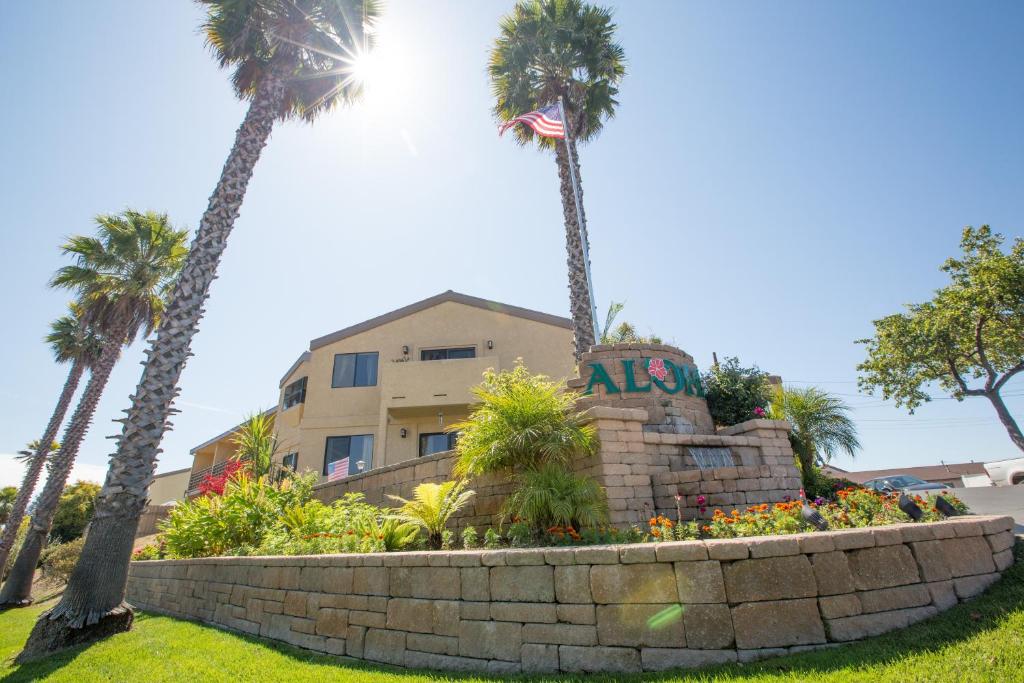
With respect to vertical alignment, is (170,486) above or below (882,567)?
above

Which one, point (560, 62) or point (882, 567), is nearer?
point (882, 567)

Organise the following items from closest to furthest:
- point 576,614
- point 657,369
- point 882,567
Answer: point 882,567 → point 576,614 → point 657,369

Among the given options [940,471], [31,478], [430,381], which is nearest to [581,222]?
[430,381]

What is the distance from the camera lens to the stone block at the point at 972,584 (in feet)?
12.9

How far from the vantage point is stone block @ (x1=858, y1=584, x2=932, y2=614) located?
3734 millimetres

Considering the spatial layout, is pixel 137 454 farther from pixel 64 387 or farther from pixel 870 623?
pixel 64 387

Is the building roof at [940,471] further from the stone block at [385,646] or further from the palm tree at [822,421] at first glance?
the stone block at [385,646]

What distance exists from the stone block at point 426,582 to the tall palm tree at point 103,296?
53.9ft

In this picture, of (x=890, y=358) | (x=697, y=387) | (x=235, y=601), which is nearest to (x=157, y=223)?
(x=235, y=601)

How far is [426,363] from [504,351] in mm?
3220

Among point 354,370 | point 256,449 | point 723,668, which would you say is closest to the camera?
point 723,668

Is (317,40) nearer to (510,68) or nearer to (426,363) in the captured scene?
(510,68)

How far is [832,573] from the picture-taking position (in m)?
3.77

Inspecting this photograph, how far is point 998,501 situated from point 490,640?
1776 centimetres
